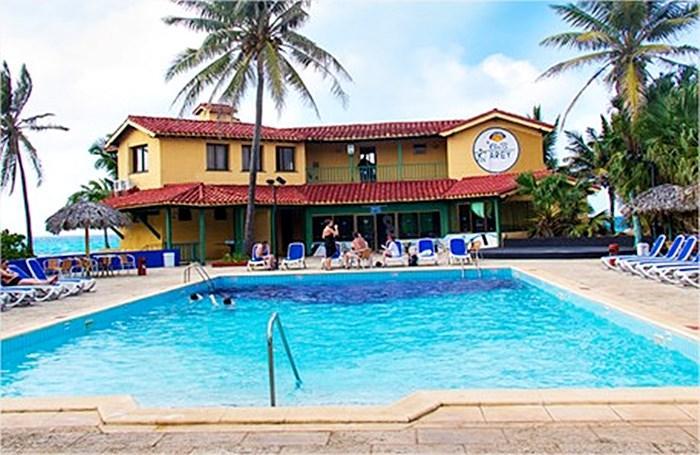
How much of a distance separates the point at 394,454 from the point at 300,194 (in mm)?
23468

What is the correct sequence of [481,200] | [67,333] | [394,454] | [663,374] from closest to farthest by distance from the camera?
[394,454] → [663,374] → [67,333] → [481,200]

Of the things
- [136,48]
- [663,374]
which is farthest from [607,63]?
[663,374]

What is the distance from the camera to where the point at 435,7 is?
11.3 m

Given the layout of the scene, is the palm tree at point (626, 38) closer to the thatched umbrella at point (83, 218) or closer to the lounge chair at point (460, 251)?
the lounge chair at point (460, 251)

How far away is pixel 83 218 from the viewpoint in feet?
61.5

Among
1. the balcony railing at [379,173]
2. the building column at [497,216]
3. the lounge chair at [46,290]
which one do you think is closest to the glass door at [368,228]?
the balcony railing at [379,173]

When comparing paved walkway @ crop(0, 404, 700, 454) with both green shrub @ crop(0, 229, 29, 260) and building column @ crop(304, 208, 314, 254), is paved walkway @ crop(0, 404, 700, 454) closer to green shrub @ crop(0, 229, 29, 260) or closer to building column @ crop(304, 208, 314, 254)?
green shrub @ crop(0, 229, 29, 260)

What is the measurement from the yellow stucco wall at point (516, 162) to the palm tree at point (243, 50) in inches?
324

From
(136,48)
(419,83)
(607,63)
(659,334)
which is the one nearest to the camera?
(659,334)

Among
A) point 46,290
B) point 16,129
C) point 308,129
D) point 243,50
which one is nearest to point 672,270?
point 46,290

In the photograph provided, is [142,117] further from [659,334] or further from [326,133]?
[659,334]

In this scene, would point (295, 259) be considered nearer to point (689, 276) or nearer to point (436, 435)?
point (689, 276)

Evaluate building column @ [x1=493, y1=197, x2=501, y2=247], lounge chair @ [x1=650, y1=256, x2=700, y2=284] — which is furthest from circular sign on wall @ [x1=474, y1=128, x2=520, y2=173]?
lounge chair @ [x1=650, y1=256, x2=700, y2=284]

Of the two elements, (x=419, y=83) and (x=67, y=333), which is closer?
(x=67, y=333)
